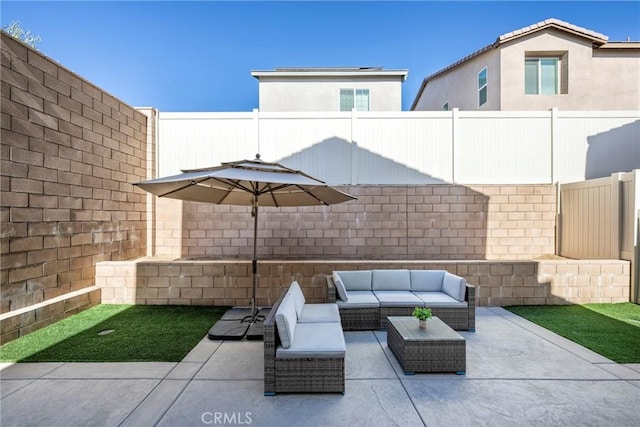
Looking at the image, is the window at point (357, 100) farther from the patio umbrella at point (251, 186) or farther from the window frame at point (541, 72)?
the patio umbrella at point (251, 186)

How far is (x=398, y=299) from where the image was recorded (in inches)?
194

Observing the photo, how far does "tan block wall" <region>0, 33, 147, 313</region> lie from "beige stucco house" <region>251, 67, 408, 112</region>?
722 centimetres

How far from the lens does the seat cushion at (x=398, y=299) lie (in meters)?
4.79

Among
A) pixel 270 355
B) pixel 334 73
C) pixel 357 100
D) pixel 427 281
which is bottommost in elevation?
pixel 270 355

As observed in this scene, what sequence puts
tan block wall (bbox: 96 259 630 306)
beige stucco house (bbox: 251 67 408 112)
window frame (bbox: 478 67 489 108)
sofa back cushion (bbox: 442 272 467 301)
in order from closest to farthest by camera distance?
sofa back cushion (bbox: 442 272 467 301), tan block wall (bbox: 96 259 630 306), window frame (bbox: 478 67 489 108), beige stucco house (bbox: 251 67 408 112)

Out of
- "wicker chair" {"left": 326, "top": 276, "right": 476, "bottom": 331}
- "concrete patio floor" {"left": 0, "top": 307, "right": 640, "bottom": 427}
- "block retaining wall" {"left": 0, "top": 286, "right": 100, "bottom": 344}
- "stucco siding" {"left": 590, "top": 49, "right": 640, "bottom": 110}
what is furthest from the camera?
"stucco siding" {"left": 590, "top": 49, "right": 640, "bottom": 110}

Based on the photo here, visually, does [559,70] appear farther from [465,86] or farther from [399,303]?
[399,303]

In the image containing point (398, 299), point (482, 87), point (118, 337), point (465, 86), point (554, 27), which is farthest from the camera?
point (465, 86)

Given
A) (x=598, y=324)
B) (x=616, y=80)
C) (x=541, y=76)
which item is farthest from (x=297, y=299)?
(x=616, y=80)

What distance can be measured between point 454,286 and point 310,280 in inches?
98.8

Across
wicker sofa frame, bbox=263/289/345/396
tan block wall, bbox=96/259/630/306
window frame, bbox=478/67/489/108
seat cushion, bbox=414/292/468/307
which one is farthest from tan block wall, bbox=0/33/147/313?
window frame, bbox=478/67/489/108

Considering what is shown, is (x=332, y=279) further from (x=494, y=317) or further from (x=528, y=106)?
(x=528, y=106)

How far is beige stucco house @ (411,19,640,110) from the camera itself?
1030cm

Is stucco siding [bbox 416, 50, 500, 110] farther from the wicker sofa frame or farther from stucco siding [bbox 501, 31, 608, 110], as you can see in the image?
the wicker sofa frame
